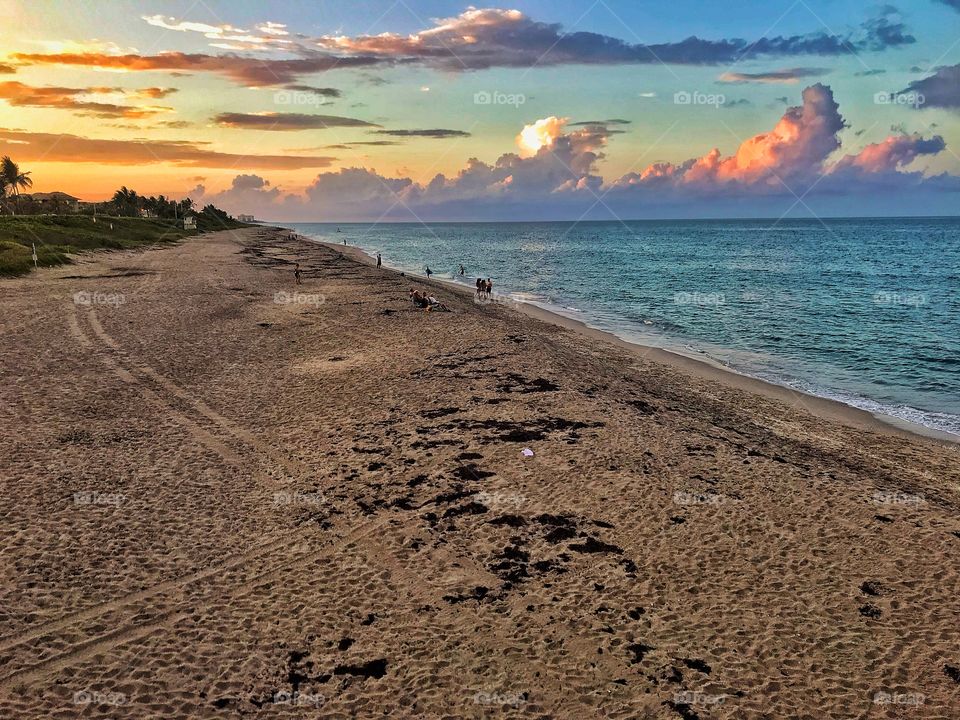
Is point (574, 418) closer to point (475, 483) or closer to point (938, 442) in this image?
point (475, 483)

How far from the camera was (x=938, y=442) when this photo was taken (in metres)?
19.2

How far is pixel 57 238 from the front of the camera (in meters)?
64.8

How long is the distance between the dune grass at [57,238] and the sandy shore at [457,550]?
1342 inches

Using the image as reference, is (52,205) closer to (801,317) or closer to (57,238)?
(57,238)

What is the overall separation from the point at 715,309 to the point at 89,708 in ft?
165

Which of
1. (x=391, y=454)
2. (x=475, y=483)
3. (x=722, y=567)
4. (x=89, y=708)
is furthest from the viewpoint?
(x=391, y=454)

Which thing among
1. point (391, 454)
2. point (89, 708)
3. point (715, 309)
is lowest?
point (89, 708)

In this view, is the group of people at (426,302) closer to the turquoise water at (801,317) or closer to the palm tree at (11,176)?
the turquoise water at (801,317)

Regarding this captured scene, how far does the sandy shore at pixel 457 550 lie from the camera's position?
8078 mm

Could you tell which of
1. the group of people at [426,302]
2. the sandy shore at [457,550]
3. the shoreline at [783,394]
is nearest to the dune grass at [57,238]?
the group of people at [426,302]

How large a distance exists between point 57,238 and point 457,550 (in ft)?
→ 245

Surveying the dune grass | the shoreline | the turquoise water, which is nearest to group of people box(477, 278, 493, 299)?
the turquoise water

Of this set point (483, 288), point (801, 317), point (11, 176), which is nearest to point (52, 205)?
point (11, 176)

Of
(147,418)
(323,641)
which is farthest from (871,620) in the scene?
(147,418)
